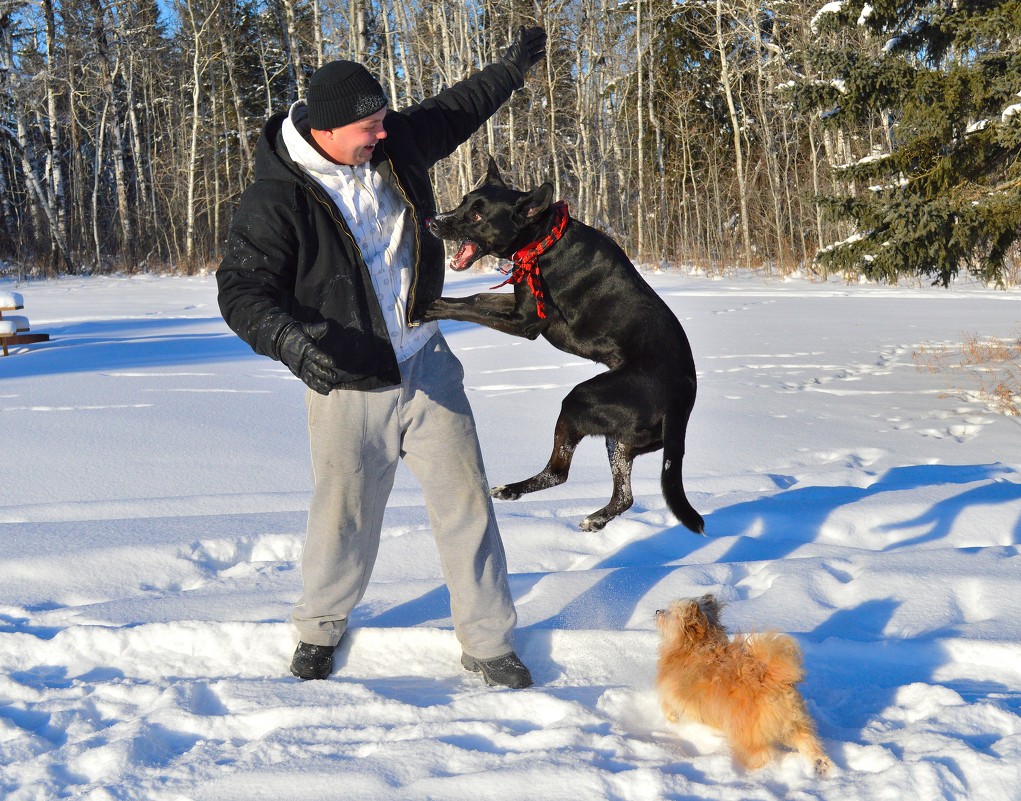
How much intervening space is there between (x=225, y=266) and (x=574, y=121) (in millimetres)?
26665

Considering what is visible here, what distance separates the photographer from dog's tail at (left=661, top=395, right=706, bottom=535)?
307 centimetres

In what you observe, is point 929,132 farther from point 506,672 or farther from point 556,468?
point 506,672

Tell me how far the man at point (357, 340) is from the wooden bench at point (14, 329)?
28.3 feet

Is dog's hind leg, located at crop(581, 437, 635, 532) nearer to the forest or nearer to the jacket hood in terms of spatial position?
the jacket hood

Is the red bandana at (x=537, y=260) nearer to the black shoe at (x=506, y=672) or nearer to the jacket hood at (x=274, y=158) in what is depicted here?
the jacket hood at (x=274, y=158)

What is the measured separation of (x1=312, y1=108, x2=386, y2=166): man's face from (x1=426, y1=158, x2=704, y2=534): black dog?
1.55 feet

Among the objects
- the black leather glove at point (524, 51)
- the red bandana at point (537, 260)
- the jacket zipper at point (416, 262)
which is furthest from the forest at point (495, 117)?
the jacket zipper at point (416, 262)

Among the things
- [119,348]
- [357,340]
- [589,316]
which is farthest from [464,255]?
[119,348]

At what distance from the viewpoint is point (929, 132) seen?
23.2ft

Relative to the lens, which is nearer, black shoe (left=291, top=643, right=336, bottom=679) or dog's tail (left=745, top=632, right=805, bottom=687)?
dog's tail (left=745, top=632, right=805, bottom=687)

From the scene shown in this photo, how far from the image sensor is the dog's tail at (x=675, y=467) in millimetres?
3068

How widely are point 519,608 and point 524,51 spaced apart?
7.07 ft

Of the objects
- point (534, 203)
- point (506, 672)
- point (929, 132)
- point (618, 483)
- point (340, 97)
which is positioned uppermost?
point (929, 132)

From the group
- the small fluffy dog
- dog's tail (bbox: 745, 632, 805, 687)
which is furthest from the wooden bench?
dog's tail (bbox: 745, 632, 805, 687)
